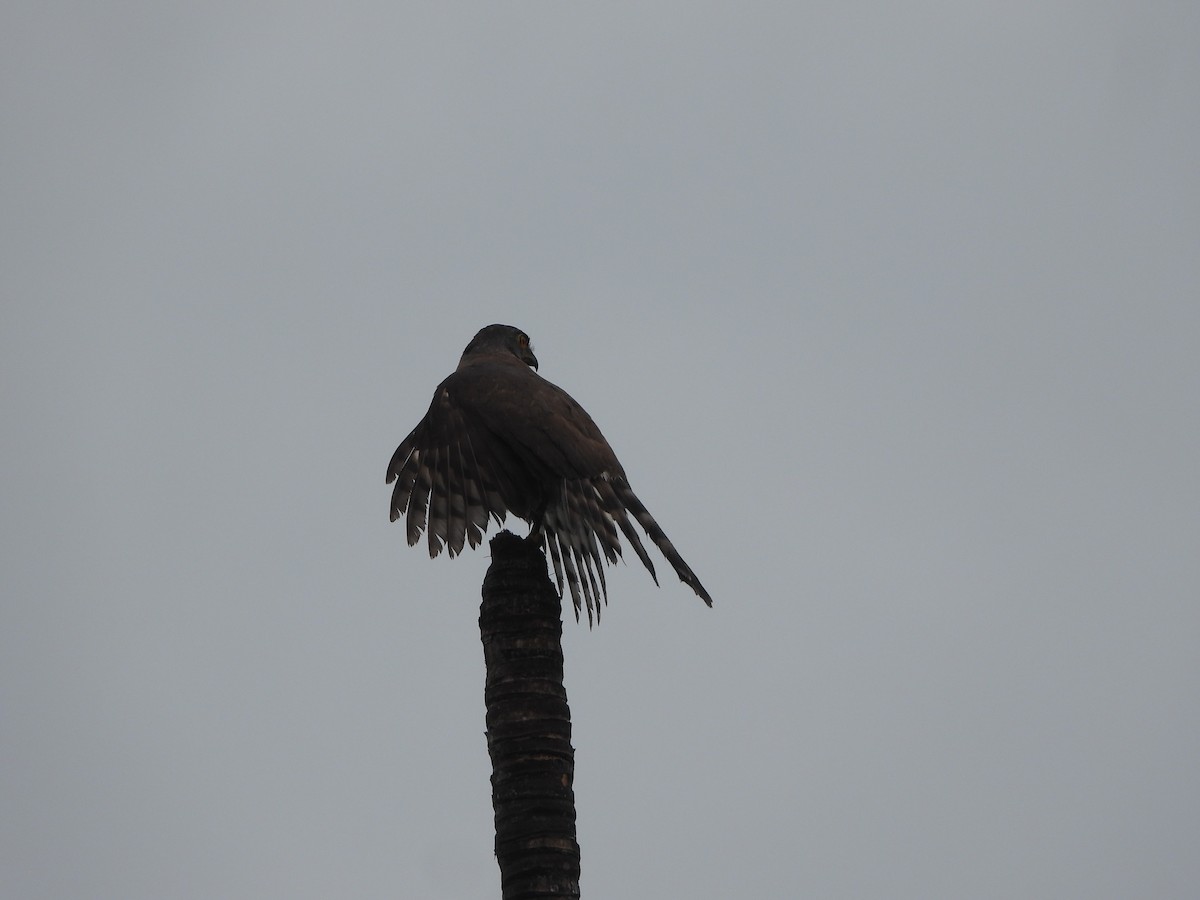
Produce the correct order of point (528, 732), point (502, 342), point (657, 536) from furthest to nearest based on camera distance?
1. point (502, 342)
2. point (657, 536)
3. point (528, 732)

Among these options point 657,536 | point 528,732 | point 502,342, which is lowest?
point 528,732

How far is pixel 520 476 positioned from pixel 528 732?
2.26 metres

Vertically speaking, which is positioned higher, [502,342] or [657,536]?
[502,342]

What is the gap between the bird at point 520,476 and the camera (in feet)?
32.4

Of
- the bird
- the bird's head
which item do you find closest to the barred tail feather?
the bird

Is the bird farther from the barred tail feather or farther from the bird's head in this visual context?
the bird's head

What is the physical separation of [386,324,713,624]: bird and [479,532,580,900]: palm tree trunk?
30.6 inches

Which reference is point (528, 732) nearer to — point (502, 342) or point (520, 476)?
point (520, 476)

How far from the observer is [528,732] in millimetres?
8633

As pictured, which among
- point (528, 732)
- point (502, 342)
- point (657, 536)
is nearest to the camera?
point (528, 732)

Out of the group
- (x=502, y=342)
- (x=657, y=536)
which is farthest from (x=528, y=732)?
(x=502, y=342)

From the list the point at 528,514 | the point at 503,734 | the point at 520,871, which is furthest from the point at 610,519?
the point at 520,871

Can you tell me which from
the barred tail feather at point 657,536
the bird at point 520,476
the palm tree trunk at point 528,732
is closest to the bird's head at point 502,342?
the bird at point 520,476

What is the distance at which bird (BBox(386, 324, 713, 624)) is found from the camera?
987cm
